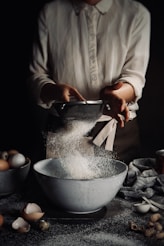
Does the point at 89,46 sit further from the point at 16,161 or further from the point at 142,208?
the point at 142,208

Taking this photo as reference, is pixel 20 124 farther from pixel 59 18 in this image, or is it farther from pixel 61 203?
pixel 61 203

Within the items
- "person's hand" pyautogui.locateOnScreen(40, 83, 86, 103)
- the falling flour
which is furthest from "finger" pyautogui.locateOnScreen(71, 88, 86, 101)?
the falling flour

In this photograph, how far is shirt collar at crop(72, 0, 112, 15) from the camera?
168cm

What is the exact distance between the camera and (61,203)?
0.95 meters

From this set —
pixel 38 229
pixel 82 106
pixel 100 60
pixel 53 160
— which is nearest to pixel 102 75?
pixel 100 60

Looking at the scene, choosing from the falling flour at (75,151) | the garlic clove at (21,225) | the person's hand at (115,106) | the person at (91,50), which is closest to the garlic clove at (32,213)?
the garlic clove at (21,225)

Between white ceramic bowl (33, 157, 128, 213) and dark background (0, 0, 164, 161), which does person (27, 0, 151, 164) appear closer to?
dark background (0, 0, 164, 161)

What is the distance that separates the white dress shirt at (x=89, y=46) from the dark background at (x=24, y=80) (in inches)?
6.8

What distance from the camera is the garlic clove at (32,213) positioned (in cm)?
90

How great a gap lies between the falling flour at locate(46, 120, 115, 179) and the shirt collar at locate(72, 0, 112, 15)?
1.79 ft

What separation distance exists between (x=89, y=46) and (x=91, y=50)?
19mm

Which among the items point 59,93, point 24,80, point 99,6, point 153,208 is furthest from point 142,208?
point 24,80

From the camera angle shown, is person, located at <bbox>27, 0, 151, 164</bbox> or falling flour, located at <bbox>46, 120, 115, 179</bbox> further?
person, located at <bbox>27, 0, 151, 164</bbox>

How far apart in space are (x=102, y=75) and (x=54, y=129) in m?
0.31
